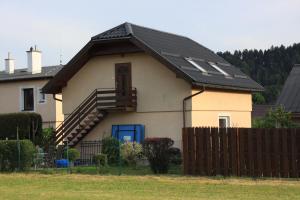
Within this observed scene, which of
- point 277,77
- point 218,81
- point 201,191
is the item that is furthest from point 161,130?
point 277,77

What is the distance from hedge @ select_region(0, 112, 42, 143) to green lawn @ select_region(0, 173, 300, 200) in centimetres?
1405

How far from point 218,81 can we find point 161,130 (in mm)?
3626

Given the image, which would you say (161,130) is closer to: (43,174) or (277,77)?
(43,174)

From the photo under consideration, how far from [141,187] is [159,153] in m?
4.61

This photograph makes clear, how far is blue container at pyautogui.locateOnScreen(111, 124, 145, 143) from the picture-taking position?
29547 millimetres

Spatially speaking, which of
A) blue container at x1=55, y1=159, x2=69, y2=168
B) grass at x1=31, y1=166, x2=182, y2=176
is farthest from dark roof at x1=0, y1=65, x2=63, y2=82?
grass at x1=31, y1=166, x2=182, y2=176

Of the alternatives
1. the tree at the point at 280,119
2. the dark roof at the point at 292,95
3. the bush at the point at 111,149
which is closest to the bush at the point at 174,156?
the bush at the point at 111,149

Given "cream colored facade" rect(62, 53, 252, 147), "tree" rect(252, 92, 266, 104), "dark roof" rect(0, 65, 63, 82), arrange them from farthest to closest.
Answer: "tree" rect(252, 92, 266, 104) < "dark roof" rect(0, 65, 63, 82) < "cream colored facade" rect(62, 53, 252, 147)

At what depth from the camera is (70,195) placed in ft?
51.9

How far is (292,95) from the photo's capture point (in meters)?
36.9

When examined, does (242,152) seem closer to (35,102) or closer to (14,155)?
(14,155)

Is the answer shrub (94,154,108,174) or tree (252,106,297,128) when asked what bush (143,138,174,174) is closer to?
shrub (94,154,108,174)

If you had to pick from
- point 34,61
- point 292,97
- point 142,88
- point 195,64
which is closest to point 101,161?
point 142,88

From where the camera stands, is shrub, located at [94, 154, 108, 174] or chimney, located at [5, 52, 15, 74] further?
chimney, located at [5, 52, 15, 74]
